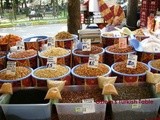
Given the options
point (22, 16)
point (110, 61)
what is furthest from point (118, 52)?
point (22, 16)

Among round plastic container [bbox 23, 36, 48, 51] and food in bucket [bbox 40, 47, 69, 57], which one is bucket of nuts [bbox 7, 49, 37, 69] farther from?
round plastic container [bbox 23, 36, 48, 51]

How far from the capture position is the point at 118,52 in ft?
6.70

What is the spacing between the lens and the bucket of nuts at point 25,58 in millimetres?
1989

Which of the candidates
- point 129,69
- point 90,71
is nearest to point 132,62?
point 129,69

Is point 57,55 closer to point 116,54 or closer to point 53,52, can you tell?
point 53,52

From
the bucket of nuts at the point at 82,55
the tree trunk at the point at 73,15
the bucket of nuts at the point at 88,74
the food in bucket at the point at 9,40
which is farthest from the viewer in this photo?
the tree trunk at the point at 73,15

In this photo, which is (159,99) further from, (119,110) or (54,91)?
(54,91)

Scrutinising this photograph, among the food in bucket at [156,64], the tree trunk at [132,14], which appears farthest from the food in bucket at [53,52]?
the tree trunk at [132,14]

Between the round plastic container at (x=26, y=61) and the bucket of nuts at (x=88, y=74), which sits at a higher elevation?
the round plastic container at (x=26, y=61)

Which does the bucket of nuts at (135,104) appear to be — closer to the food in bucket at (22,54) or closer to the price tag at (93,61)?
the price tag at (93,61)

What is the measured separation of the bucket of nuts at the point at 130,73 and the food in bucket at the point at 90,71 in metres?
0.08

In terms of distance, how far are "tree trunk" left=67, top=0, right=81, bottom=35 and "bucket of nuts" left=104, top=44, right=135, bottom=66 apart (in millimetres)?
857

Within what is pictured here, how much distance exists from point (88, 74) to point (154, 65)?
535 mm

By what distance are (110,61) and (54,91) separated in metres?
0.72
